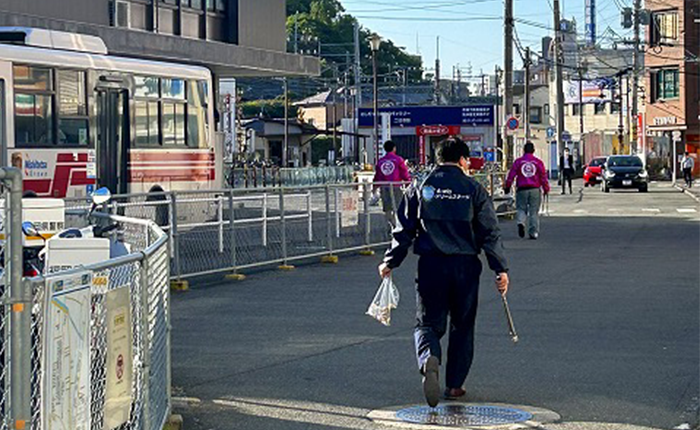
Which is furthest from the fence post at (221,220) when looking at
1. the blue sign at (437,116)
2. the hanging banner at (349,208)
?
the blue sign at (437,116)

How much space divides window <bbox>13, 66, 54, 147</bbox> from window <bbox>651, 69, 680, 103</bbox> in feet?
206

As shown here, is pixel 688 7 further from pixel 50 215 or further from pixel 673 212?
pixel 50 215

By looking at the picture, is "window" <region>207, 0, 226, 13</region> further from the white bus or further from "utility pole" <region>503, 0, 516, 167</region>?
the white bus

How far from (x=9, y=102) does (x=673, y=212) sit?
21.4m

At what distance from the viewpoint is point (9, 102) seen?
19688mm

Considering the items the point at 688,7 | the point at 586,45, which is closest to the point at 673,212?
the point at 688,7

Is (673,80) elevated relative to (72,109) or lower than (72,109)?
elevated

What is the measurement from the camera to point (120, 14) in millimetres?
34000

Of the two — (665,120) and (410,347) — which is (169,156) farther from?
(665,120)

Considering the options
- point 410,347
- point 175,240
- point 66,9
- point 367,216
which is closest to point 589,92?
point 66,9

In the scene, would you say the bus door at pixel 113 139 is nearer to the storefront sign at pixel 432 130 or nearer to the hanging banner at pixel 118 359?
the hanging banner at pixel 118 359

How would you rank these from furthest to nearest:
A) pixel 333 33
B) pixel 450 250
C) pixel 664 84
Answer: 1. pixel 333 33
2. pixel 664 84
3. pixel 450 250

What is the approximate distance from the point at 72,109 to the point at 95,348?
1563 cm

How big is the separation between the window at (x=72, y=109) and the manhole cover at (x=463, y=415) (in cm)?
1333
